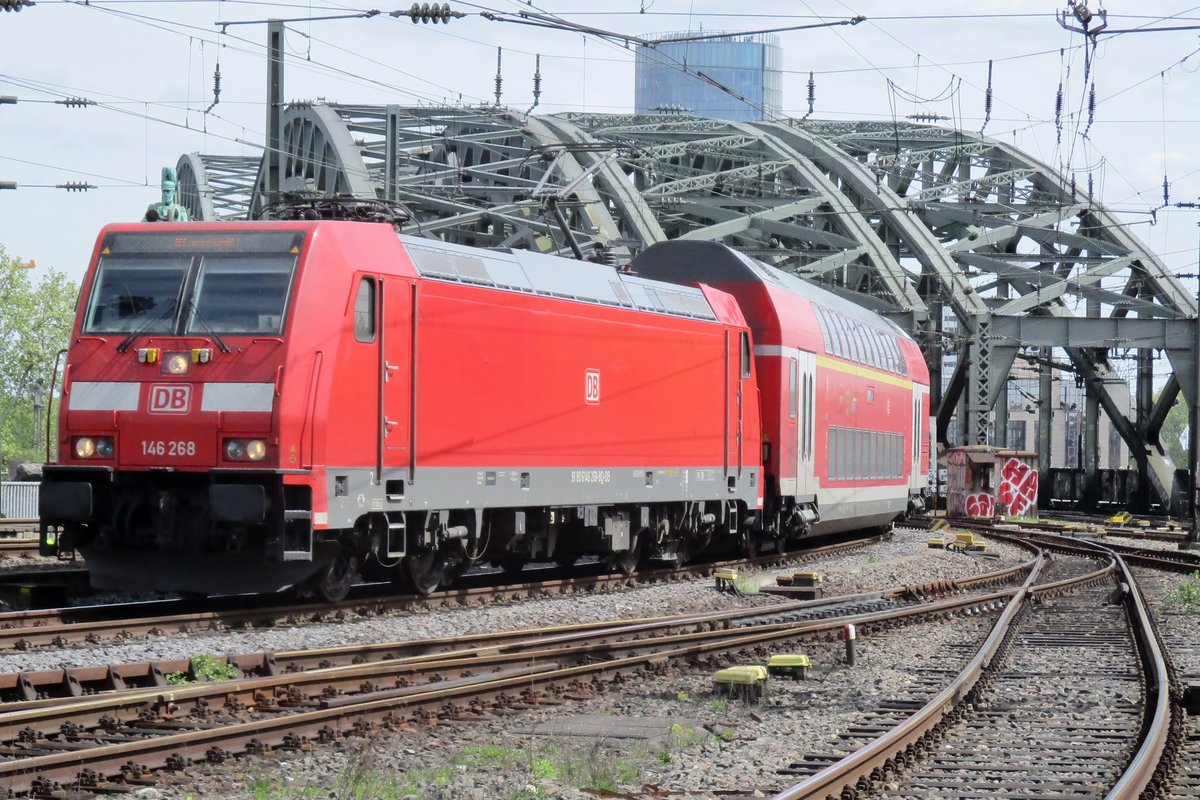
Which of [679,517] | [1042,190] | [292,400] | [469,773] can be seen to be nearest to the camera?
[469,773]

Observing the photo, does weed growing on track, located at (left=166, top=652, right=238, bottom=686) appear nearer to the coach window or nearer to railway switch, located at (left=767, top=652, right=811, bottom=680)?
railway switch, located at (left=767, top=652, right=811, bottom=680)

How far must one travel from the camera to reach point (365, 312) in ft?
49.2

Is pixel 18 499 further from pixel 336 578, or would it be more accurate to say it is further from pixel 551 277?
pixel 336 578

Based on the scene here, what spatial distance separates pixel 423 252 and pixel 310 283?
205 cm

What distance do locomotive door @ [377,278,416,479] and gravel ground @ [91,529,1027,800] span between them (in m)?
1.63

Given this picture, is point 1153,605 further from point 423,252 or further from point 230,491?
point 230,491

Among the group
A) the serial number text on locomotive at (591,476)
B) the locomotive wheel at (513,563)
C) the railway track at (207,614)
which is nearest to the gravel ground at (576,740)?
the railway track at (207,614)

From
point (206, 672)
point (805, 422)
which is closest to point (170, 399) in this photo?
point (206, 672)

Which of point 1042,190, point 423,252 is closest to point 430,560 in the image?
point 423,252

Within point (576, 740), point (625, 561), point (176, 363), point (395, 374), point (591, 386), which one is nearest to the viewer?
point (576, 740)

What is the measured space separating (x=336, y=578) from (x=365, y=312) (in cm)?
282

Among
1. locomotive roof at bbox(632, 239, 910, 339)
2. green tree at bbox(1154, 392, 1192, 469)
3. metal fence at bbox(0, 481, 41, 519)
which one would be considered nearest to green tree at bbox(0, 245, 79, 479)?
metal fence at bbox(0, 481, 41, 519)

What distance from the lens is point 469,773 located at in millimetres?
8406

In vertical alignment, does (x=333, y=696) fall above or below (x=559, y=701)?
above
